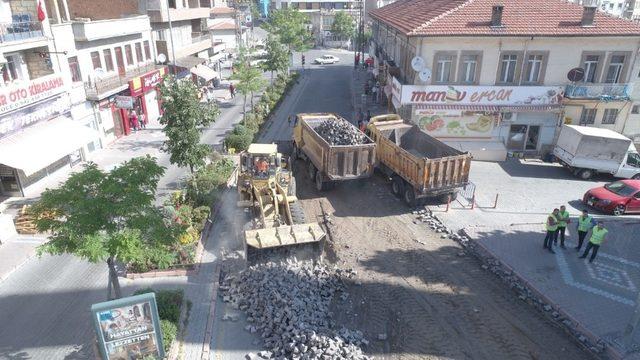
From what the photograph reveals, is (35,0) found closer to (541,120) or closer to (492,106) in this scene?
(492,106)

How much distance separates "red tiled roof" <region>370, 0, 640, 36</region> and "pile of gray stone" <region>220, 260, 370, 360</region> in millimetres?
15436

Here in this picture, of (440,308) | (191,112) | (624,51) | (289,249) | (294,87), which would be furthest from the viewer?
(294,87)

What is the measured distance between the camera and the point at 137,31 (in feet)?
95.7

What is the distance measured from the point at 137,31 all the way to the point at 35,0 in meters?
9.09

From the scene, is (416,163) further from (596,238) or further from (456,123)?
(456,123)

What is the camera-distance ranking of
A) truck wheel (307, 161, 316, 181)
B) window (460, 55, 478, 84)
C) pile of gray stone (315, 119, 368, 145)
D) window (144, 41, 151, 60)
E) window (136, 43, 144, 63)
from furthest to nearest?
1. window (144, 41, 151, 60)
2. window (136, 43, 144, 63)
3. window (460, 55, 478, 84)
4. truck wheel (307, 161, 316, 181)
5. pile of gray stone (315, 119, 368, 145)

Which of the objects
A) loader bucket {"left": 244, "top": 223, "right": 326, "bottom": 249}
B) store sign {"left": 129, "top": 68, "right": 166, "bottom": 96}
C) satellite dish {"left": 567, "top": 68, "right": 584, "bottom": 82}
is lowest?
loader bucket {"left": 244, "top": 223, "right": 326, "bottom": 249}

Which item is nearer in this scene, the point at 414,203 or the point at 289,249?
the point at 289,249

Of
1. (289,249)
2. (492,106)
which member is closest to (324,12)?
(492,106)

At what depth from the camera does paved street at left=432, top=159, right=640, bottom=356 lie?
1255 cm

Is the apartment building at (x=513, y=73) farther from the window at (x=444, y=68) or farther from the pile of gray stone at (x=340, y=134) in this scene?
the pile of gray stone at (x=340, y=134)

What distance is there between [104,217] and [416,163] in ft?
38.9

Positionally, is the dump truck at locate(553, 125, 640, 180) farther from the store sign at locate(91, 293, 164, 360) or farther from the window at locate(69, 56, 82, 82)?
the window at locate(69, 56, 82, 82)

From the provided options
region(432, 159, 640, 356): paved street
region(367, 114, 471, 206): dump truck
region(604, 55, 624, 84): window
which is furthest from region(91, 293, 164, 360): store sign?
region(604, 55, 624, 84): window
